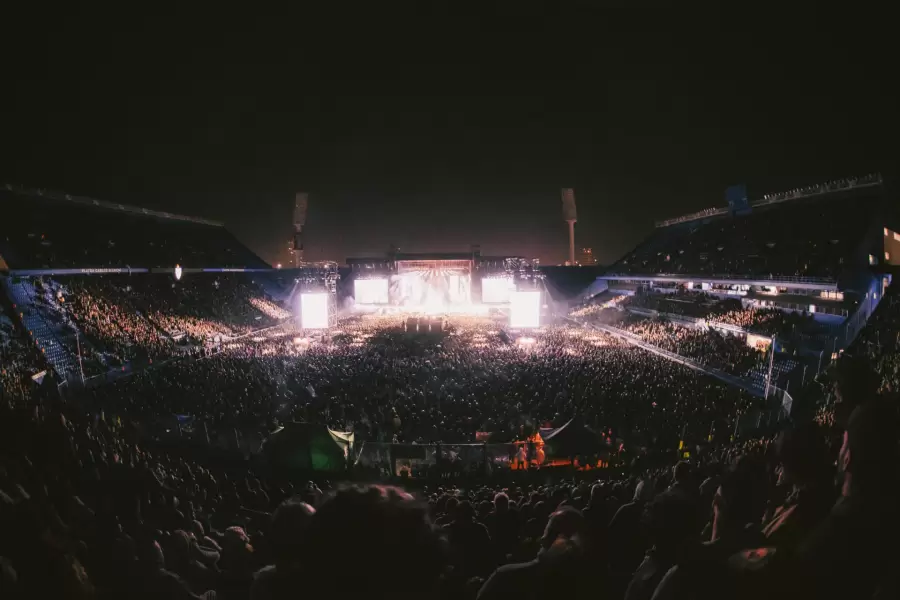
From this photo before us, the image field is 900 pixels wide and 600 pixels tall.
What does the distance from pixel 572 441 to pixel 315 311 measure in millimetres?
25435

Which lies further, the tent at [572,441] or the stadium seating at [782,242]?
the stadium seating at [782,242]

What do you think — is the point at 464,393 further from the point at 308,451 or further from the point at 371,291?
the point at 371,291

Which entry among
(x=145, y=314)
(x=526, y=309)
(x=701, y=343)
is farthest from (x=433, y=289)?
(x=701, y=343)

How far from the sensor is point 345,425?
1245 centimetres

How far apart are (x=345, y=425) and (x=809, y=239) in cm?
3274

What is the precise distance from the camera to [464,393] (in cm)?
1456

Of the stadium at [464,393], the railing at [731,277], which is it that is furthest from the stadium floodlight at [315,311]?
the railing at [731,277]

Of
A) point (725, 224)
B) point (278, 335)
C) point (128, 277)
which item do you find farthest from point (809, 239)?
point (128, 277)

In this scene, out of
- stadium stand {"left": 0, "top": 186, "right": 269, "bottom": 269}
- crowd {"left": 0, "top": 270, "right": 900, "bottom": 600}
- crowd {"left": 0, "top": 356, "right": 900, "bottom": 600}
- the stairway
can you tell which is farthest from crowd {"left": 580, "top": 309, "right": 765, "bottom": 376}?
stadium stand {"left": 0, "top": 186, "right": 269, "bottom": 269}

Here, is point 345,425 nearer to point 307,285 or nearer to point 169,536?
point 169,536

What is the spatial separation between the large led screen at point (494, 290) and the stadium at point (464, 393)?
0.16m

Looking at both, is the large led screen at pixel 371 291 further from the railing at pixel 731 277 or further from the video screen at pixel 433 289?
the railing at pixel 731 277

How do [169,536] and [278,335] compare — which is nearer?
[169,536]

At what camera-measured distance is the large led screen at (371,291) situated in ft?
147
